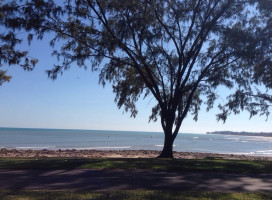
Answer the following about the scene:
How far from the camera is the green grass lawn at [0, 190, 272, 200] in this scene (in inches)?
309

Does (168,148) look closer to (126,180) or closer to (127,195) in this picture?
(126,180)

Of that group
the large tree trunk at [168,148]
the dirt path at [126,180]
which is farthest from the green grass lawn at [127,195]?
the large tree trunk at [168,148]

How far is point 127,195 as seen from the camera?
26.8ft

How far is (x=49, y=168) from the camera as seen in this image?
42.3 ft

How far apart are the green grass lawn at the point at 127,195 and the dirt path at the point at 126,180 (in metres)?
0.60

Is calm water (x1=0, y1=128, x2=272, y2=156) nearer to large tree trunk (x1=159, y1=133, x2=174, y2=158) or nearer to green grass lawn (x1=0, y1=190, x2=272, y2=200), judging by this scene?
large tree trunk (x1=159, y1=133, x2=174, y2=158)

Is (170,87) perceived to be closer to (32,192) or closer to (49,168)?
(49,168)

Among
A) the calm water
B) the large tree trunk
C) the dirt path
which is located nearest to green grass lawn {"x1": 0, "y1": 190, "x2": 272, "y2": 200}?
the dirt path

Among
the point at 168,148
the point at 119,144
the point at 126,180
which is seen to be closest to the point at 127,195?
the point at 126,180

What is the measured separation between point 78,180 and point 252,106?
13.9 metres

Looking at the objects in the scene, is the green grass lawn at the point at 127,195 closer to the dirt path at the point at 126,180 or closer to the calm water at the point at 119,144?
the dirt path at the point at 126,180

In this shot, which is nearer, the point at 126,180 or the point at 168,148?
the point at 126,180

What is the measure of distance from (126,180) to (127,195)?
222cm

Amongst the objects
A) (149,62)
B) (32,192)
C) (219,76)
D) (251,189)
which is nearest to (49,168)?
(32,192)
